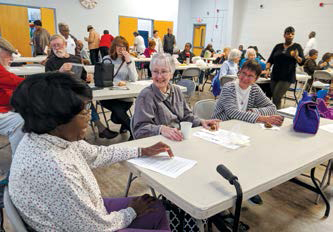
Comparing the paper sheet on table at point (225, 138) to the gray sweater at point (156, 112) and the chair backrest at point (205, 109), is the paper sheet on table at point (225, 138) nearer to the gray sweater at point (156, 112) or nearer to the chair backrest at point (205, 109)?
the gray sweater at point (156, 112)

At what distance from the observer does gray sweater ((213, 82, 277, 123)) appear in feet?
7.08

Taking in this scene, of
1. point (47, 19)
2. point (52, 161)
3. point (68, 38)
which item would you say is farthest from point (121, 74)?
point (47, 19)

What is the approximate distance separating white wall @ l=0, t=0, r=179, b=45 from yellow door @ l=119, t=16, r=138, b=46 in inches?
7.1

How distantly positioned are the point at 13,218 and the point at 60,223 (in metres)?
0.14

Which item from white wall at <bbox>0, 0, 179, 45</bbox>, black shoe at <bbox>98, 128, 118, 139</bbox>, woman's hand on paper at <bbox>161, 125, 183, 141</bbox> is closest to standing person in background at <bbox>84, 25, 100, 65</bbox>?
white wall at <bbox>0, 0, 179, 45</bbox>

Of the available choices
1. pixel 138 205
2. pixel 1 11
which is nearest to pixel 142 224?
pixel 138 205

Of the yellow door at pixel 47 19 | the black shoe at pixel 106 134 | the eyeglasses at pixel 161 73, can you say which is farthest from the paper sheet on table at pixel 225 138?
the yellow door at pixel 47 19

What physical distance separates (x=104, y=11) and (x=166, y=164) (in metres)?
9.80

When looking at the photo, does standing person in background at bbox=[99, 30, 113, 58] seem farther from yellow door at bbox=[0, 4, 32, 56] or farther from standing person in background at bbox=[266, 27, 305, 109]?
standing person in background at bbox=[266, 27, 305, 109]

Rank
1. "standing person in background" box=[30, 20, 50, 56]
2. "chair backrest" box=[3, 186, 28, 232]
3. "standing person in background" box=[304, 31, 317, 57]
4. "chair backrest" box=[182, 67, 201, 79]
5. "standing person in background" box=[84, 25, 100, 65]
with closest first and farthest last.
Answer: "chair backrest" box=[3, 186, 28, 232], "chair backrest" box=[182, 67, 201, 79], "standing person in background" box=[30, 20, 50, 56], "standing person in background" box=[84, 25, 100, 65], "standing person in background" box=[304, 31, 317, 57]

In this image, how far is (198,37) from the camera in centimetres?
1361

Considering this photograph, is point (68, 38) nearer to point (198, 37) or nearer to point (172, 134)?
point (172, 134)

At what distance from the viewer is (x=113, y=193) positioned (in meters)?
2.33

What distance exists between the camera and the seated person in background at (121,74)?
329 cm
